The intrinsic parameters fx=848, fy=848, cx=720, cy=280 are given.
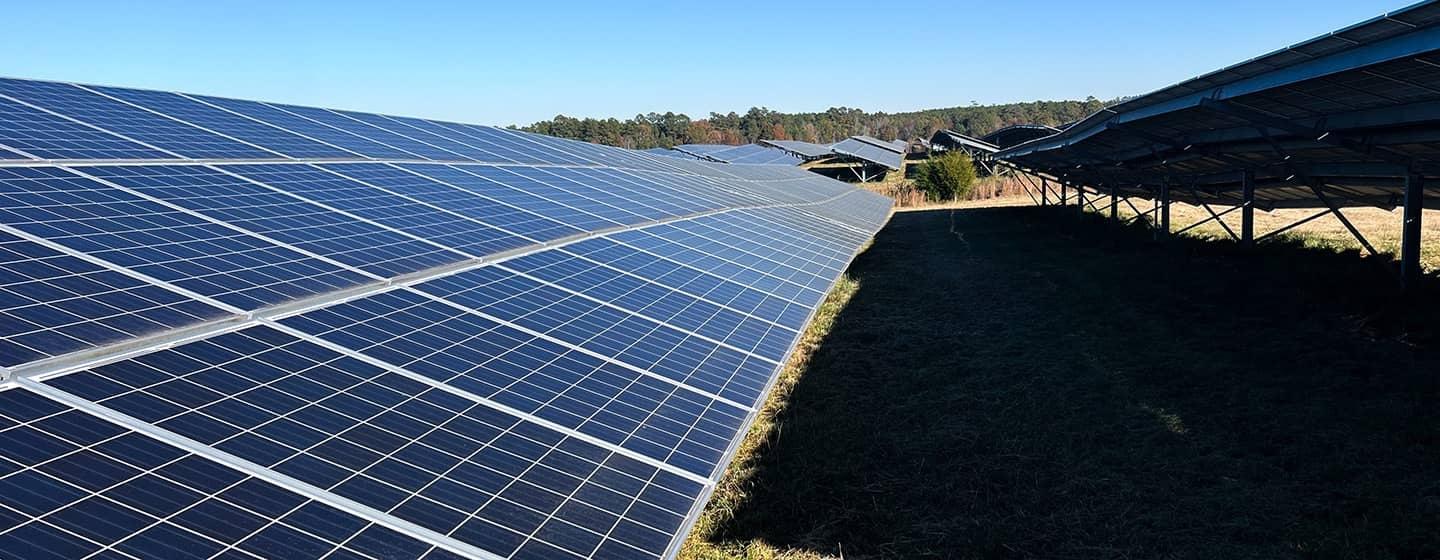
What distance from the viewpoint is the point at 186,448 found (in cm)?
530

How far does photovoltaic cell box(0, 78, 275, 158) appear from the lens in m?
15.3

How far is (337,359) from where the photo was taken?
7.26 meters

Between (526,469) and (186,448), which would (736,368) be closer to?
(526,469)

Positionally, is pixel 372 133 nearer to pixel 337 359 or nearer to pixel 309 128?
pixel 309 128

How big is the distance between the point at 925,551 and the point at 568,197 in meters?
12.7

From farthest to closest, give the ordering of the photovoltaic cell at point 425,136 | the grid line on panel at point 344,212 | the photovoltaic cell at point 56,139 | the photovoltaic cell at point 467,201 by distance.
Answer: the photovoltaic cell at point 425,136 → the photovoltaic cell at point 467,201 → the photovoltaic cell at point 56,139 → the grid line on panel at point 344,212

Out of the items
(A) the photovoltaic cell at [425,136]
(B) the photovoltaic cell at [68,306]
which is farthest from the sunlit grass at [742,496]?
(A) the photovoltaic cell at [425,136]

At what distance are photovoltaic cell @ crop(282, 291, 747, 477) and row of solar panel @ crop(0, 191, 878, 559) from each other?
0.03 m

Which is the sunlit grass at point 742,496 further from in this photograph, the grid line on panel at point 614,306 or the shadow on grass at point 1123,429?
the grid line on panel at point 614,306

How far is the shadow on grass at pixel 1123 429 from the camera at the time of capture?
30.4 ft

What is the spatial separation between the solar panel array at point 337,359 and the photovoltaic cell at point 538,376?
0.11 feet

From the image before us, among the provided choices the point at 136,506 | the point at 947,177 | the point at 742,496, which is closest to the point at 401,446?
the point at 136,506

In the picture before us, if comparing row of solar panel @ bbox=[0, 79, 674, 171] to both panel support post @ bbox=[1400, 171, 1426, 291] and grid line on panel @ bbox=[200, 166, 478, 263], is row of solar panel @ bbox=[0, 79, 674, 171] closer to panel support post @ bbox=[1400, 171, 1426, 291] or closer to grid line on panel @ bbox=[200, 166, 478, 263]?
grid line on panel @ bbox=[200, 166, 478, 263]

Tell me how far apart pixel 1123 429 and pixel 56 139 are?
55.1 ft
